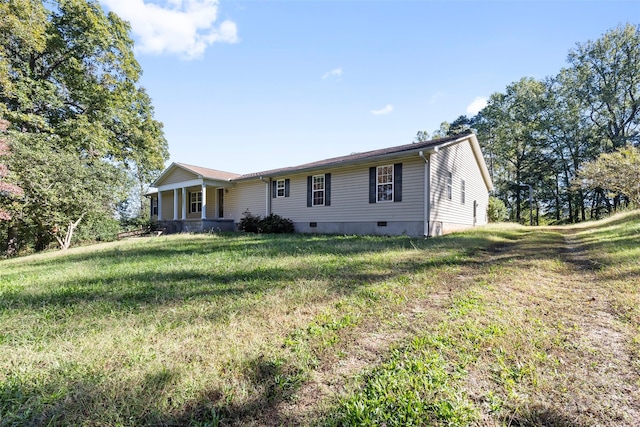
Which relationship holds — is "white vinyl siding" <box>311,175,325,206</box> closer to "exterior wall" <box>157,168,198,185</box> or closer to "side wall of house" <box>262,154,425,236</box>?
"side wall of house" <box>262,154,425,236</box>

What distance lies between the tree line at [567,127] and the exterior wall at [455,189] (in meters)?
9.76

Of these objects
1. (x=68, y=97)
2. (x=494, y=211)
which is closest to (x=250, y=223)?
(x=68, y=97)

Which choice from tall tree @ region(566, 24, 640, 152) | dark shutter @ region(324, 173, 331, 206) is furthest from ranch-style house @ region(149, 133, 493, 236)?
tall tree @ region(566, 24, 640, 152)

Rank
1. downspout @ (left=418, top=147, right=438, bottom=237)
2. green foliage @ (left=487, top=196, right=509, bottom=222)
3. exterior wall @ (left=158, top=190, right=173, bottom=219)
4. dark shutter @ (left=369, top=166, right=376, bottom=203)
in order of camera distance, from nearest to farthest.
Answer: downspout @ (left=418, top=147, right=438, bottom=237) → dark shutter @ (left=369, top=166, right=376, bottom=203) → exterior wall @ (left=158, top=190, right=173, bottom=219) → green foliage @ (left=487, top=196, right=509, bottom=222)

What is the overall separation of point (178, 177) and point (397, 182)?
43.8ft

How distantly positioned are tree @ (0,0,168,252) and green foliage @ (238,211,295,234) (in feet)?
21.2

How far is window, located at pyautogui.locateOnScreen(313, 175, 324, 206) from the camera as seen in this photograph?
1273 centimetres

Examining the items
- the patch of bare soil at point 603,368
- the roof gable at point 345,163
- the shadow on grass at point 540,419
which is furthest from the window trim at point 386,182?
the shadow on grass at point 540,419

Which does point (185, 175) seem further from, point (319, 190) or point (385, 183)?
point (385, 183)

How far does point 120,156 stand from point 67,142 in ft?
9.74

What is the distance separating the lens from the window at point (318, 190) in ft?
41.8

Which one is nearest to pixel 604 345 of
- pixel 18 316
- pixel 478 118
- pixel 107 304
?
pixel 107 304

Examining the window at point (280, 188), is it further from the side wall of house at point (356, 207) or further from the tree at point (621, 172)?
the tree at point (621, 172)

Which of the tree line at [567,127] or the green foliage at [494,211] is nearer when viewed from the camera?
the green foliage at [494,211]
